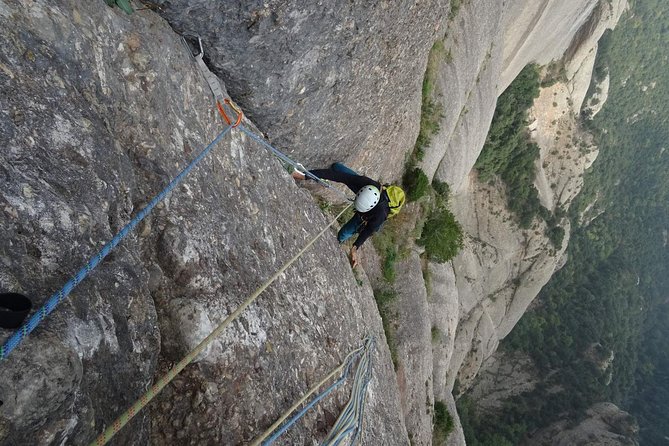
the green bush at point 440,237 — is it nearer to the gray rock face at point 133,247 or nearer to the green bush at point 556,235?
the gray rock face at point 133,247

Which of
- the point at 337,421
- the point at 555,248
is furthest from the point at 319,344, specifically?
the point at 555,248

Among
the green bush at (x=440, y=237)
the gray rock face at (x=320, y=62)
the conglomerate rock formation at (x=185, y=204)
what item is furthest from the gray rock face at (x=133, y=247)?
the green bush at (x=440, y=237)

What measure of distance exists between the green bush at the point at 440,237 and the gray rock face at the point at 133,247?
7.20 m

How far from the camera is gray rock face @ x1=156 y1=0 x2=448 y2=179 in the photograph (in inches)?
191

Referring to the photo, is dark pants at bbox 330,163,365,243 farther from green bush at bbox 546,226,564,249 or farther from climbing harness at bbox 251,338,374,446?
green bush at bbox 546,226,564,249

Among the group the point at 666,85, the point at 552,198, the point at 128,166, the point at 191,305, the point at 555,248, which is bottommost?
the point at 191,305

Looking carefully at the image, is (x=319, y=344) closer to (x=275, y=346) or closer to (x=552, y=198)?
(x=275, y=346)

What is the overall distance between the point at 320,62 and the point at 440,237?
7.68 metres

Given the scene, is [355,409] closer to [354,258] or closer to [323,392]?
[323,392]

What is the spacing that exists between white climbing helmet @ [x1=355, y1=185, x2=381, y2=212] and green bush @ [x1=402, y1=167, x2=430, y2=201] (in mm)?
4784

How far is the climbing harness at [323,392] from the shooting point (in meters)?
4.18

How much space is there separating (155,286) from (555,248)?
102 feet

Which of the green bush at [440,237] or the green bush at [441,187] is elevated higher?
the green bush at [441,187]

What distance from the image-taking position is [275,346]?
15.5 ft
